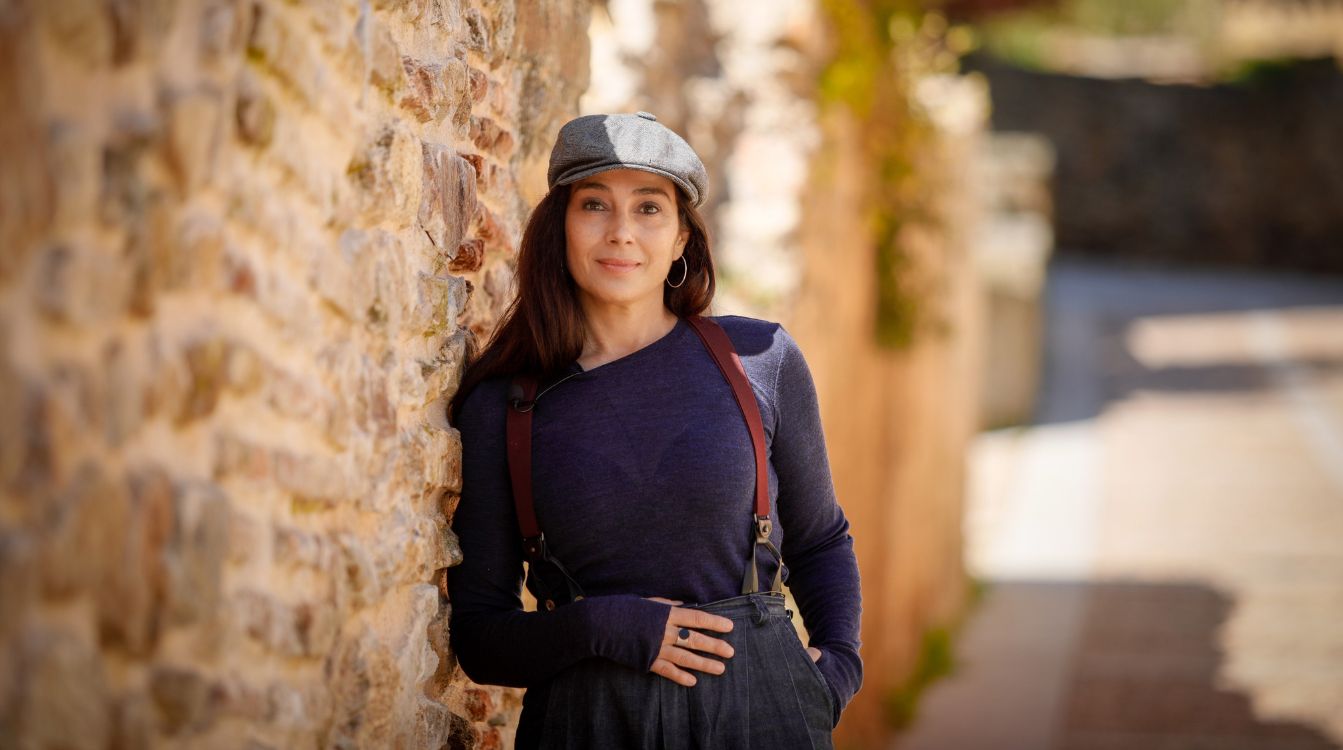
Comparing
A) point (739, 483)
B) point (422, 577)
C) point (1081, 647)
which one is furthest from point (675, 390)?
point (1081, 647)

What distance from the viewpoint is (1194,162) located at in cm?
1989

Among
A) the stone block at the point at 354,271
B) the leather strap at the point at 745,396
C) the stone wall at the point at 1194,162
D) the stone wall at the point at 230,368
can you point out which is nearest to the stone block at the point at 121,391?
the stone wall at the point at 230,368

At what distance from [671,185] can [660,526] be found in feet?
1.76

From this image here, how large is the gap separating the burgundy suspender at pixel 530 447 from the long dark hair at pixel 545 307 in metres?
0.04

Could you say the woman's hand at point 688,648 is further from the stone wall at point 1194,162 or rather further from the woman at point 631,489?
the stone wall at point 1194,162

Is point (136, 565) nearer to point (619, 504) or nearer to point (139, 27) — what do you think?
point (139, 27)

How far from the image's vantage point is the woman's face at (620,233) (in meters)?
2.07

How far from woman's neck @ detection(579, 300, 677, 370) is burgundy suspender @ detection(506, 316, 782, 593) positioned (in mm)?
89

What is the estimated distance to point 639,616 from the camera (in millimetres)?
1888

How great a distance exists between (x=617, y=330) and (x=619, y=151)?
278 millimetres

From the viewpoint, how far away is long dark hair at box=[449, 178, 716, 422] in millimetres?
2035

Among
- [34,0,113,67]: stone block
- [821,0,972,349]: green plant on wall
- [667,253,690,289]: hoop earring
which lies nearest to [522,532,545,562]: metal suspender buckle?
[667,253,690,289]: hoop earring

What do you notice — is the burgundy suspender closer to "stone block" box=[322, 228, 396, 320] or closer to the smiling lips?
the smiling lips

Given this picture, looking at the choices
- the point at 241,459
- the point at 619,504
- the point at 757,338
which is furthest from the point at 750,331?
the point at 241,459
